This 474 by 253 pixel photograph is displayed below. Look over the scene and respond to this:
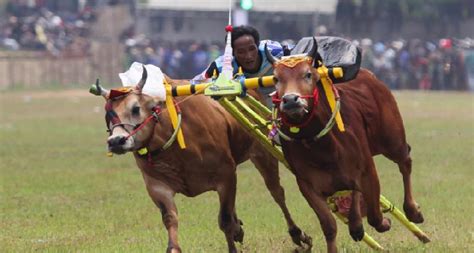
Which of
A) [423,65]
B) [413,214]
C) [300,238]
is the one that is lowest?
[423,65]

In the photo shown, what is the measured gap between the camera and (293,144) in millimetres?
9391

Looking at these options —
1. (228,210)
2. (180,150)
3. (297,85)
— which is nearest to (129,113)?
(180,150)

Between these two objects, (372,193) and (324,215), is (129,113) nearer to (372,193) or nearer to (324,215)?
(324,215)

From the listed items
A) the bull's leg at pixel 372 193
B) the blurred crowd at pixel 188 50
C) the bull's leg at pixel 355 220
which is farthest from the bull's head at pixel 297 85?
the blurred crowd at pixel 188 50

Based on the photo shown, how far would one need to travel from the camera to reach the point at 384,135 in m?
10.6

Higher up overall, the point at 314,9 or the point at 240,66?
the point at 240,66

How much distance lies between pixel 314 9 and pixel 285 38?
172 cm

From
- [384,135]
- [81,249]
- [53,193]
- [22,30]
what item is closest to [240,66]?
[384,135]

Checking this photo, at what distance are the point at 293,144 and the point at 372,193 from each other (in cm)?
75

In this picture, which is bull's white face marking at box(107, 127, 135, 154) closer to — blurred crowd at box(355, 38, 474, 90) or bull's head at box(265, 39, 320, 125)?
bull's head at box(265, 39, 320, 125)

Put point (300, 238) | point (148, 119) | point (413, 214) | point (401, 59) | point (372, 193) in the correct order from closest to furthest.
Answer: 1. point (372, 193)
2. point (148, 119)
3. point (413, 214)
4. point (300, 238)
5. point (401, 59)

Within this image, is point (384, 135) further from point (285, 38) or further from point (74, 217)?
point (285, 38)

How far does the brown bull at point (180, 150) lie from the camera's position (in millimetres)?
9656

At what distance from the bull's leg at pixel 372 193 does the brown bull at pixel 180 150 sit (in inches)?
48.5
